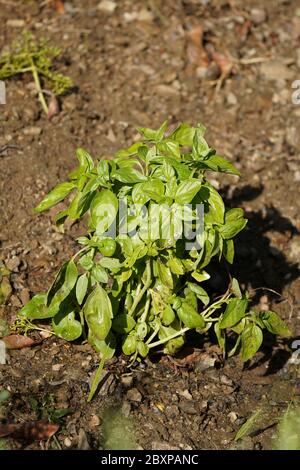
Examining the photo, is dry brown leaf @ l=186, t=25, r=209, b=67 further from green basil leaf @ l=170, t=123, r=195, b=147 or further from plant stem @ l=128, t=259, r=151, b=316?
plant stem @ l=128, t=259, r=151, b=316

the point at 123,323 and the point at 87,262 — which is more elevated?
the point at 87,262

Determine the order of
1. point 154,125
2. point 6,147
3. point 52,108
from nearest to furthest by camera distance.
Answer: point 6,147
point 52,108
point 154,125

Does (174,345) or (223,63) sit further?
(223,63)

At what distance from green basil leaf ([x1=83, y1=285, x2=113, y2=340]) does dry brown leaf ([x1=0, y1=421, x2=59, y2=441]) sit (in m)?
0.42

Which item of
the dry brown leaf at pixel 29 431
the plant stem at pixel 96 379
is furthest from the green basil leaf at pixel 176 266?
the dry brown leaf at pixel 29 431

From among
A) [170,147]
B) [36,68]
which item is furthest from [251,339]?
[36,68]

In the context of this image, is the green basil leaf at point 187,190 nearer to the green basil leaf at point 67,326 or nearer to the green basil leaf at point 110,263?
the green basil leaf at point 110,263

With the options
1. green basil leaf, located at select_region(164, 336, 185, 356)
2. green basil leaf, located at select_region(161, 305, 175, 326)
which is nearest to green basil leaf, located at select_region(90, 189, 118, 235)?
green basil leaf, located at select_region(161, 305, 175, 326)

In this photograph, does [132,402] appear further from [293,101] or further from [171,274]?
[293,101]

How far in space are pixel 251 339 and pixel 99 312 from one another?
61 centimetres

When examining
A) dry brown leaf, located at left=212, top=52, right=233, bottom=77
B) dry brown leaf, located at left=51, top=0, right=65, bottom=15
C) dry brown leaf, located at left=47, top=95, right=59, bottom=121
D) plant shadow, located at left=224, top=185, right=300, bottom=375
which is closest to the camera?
plant shadow, located at left=224, top=185, right=300, bottom=375

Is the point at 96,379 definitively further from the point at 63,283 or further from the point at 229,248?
the point at 229,248

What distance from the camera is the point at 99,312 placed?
9.57 feet

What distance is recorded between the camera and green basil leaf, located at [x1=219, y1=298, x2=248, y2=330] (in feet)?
9.96
